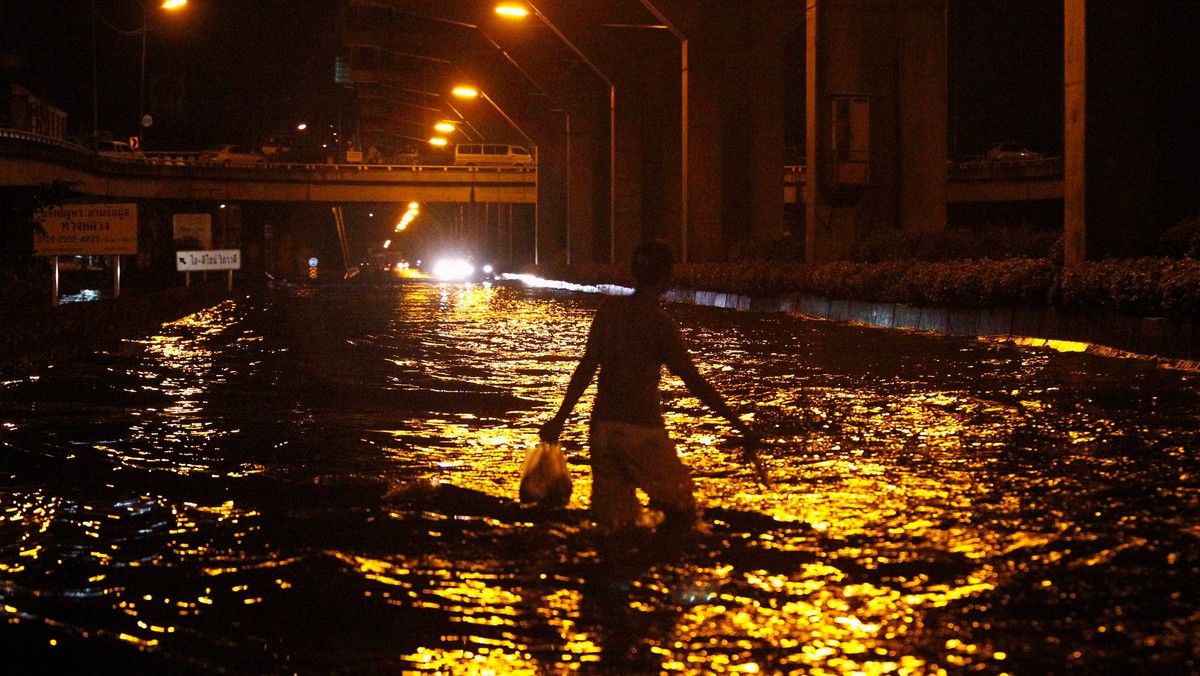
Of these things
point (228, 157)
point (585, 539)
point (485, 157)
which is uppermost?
point (485, 157)

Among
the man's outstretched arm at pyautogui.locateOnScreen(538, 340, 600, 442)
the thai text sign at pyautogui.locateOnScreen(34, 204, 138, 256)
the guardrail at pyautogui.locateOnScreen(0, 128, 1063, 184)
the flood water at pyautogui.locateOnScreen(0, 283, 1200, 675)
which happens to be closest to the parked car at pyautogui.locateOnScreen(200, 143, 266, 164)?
the guardrail at pyautogui.locateOnScreen(0, 128, 1063, 184)

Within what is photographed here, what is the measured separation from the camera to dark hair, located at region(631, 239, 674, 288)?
286 inches

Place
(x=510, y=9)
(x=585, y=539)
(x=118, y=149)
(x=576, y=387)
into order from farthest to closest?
(x=118, y=149), (x=510, y=9), (x=576, y=387), (x=585, y=539)

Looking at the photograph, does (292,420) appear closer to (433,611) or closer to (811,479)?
(811,479)

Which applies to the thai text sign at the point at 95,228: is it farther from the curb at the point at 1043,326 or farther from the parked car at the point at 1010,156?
the parked car at the point at 1010,156

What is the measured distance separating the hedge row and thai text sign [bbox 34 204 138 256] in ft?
48.4

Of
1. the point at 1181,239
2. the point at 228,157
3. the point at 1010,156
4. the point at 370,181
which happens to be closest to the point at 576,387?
the point at 1181,239

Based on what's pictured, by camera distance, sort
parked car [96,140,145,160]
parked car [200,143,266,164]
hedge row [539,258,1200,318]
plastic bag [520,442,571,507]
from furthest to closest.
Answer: parked car [200,143,266,164] → parked car [96,140,145,160] → hedge row [539,258,1200,318] → plastic bag [520,442,571,507]

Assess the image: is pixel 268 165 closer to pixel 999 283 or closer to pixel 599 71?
pixel 599 71

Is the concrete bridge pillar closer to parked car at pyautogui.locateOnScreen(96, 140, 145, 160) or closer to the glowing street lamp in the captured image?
the glowing street lamp

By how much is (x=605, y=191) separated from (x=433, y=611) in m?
71.2

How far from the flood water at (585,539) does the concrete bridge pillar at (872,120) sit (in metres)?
22.3

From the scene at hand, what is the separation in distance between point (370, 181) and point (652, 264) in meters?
89.0

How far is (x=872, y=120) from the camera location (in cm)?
3909
